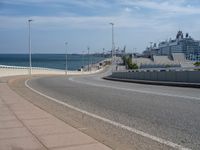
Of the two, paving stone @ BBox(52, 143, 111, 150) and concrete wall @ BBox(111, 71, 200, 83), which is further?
concrete wall @ BBox(111, 71, 200, 83)

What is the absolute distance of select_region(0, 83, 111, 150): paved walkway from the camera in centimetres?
744

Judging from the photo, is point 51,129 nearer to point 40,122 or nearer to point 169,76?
point 40,122

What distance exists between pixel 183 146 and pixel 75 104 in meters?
8.40

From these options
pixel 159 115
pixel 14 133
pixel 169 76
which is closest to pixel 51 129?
pixel 14 133

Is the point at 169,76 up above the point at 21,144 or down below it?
below

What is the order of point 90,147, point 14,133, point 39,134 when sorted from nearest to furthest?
point 90,147
point 39,134
point 14,133

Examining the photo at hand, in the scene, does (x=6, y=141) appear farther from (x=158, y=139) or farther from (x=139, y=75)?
(x=139, y=75)

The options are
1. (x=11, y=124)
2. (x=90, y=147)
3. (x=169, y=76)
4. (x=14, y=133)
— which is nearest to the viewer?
(x=90, y=147)

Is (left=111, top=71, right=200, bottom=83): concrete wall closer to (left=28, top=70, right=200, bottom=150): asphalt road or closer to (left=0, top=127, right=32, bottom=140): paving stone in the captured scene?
(left=28, top=70, right=200, bottom=150): asphalt road

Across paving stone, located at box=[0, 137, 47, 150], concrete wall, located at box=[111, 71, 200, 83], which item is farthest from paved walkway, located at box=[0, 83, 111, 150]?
concrete wall, located at box=[111, 71, 200, 83]

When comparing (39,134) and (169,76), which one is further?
(169,76)

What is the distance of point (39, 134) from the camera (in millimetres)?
8625

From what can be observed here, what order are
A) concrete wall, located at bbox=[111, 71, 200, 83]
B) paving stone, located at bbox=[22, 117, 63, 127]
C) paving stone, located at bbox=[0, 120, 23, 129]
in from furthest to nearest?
concrete wall, located at bbox=[111, 71, 200, 83]
paving stone, located at bbox=[22, 117, 63, 127]
paving stone, located at bbox=[0, 120, 23, 129]

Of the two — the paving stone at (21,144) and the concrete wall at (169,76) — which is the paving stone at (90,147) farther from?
the concrete wall at (169,76)
